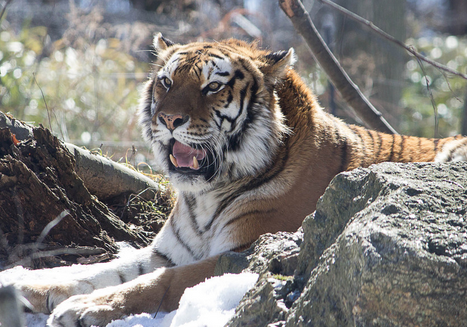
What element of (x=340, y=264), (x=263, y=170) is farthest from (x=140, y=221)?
(x=340, y=264)

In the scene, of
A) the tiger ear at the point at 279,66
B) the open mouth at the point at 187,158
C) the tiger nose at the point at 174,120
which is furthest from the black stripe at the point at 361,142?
the tiger nose at the point at 174,120

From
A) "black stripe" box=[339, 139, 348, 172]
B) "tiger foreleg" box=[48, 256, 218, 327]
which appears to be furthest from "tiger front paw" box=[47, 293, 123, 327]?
"black stripe" box=[339, 139, 348, 172]

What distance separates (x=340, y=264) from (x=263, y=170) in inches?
60.0

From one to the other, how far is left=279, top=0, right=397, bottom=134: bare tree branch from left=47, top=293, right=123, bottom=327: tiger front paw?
244 cm

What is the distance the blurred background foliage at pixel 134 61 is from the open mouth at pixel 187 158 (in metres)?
2.96

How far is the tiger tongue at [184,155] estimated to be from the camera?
9.30ft

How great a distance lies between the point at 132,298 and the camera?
7.13ft

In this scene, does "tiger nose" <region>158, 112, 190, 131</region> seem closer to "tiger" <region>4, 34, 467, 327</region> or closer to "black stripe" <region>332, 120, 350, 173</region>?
"tiger" <region>4, 34, 467, 327</region>

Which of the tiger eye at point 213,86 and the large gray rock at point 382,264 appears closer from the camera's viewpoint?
the large gray rock at point 382,264

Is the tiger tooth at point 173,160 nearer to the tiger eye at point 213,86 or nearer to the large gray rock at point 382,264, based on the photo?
the tiger eye at point 213,86

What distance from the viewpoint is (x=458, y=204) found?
1401 millimetres

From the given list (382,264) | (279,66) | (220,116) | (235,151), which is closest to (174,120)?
(220,116)

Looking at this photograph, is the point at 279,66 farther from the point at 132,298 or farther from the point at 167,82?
the point at 132,298

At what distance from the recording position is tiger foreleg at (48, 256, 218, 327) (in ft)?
6.67
